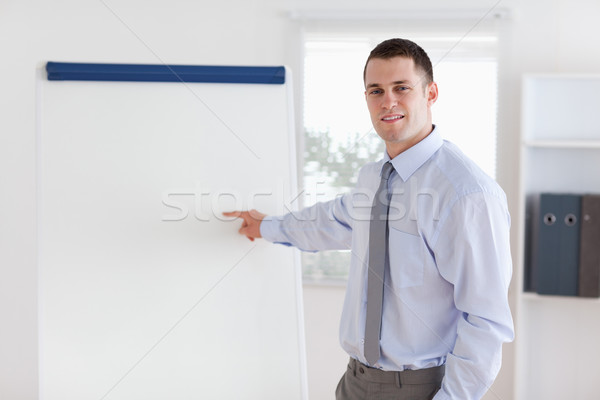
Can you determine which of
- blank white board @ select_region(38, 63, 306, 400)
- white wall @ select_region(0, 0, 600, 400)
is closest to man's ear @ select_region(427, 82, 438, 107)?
blank white board @ select_region(38, 63, 306, 400)

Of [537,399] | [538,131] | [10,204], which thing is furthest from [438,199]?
[10,204]

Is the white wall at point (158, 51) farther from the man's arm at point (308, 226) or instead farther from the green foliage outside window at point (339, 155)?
the man's arm at point (308, 226)

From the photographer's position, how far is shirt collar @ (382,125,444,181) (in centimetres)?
146

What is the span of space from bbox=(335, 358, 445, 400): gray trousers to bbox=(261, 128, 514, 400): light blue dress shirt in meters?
0.02

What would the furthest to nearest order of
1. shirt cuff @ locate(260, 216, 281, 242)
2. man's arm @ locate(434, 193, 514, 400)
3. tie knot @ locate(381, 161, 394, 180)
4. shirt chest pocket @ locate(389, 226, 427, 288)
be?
1. shirt cuff @ locate(260, 216, 281, 242)
2. tie knot @ locate(381, 161, 394, 180)
3. shirt chest pocket @ locate(389, 226, 427, 288)
4. man's arm @ locate(434, 193, 514, 400)

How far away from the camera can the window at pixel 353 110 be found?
2.81 m

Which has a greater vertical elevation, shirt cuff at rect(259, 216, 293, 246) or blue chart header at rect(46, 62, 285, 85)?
blue chart header at rect(46, 62, 285, 85)

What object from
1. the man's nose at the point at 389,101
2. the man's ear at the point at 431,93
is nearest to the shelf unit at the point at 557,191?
the man's ear at the point at 431,93

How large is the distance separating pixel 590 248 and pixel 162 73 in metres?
1.86

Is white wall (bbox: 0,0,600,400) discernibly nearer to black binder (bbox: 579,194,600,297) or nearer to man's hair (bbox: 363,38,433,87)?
black binder (bbox: 579,194,600,297)

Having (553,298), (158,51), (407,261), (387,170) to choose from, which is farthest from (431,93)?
(158,51)

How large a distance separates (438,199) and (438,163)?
108 mm

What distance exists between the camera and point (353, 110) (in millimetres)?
2904

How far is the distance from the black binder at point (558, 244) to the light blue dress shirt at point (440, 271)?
124 cm
